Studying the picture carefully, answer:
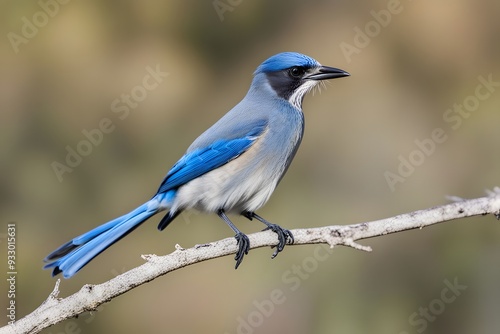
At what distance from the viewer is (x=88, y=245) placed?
3.82 m

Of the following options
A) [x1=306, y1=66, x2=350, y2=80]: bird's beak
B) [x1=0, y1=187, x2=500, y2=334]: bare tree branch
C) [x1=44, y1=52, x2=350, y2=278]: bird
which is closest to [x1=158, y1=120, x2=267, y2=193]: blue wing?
[x1=44, y1=52, x2=350, y2=278]: bird

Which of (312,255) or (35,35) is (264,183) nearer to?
(312,255)

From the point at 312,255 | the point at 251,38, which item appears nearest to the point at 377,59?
the point at 251,38

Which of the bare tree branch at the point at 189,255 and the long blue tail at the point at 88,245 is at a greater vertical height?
the long blue tail at the point at 88,245

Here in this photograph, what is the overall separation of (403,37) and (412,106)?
28.3 inches

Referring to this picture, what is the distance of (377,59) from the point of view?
23.7 ft
